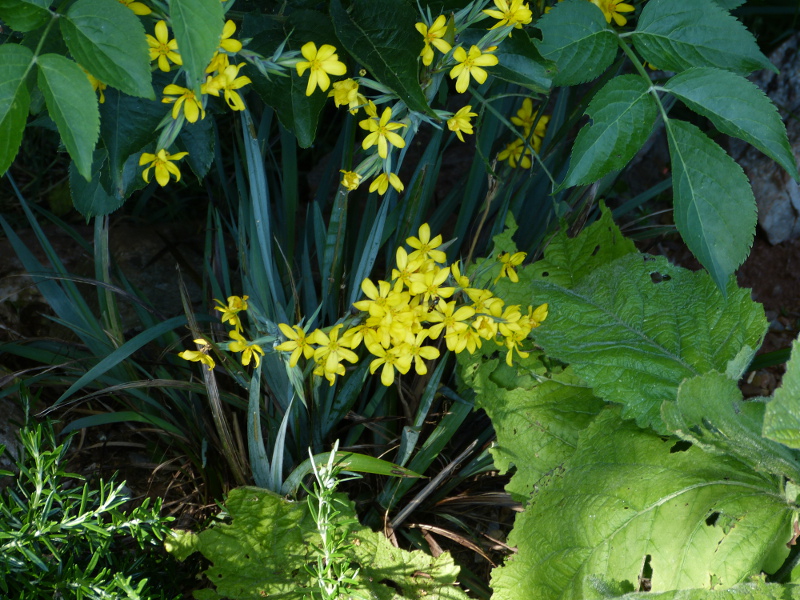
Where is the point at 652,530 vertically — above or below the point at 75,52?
below

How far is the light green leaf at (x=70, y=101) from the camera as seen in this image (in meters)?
0.78

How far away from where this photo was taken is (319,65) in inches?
40.1

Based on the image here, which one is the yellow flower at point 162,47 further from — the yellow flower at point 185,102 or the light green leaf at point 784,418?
the light green leaf at point 784,418

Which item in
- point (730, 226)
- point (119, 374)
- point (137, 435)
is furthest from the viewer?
point (137, 435)

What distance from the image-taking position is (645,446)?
4.78 feet

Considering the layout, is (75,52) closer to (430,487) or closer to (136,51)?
(136,51)

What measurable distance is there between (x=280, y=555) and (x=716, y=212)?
1.12 m

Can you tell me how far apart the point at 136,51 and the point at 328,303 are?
865 mm

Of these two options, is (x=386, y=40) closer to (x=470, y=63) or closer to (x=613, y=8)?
(x=470, y=63)

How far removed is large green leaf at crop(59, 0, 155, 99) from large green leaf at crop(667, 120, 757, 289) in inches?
30.0

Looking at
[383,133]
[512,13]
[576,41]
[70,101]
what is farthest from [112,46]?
[576,41]

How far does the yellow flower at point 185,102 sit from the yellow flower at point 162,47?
0.03 m

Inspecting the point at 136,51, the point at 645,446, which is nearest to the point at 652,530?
the point at 645,446

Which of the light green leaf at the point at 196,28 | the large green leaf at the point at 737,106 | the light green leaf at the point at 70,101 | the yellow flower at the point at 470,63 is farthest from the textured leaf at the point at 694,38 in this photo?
the light green leaf at the point at 70,101
